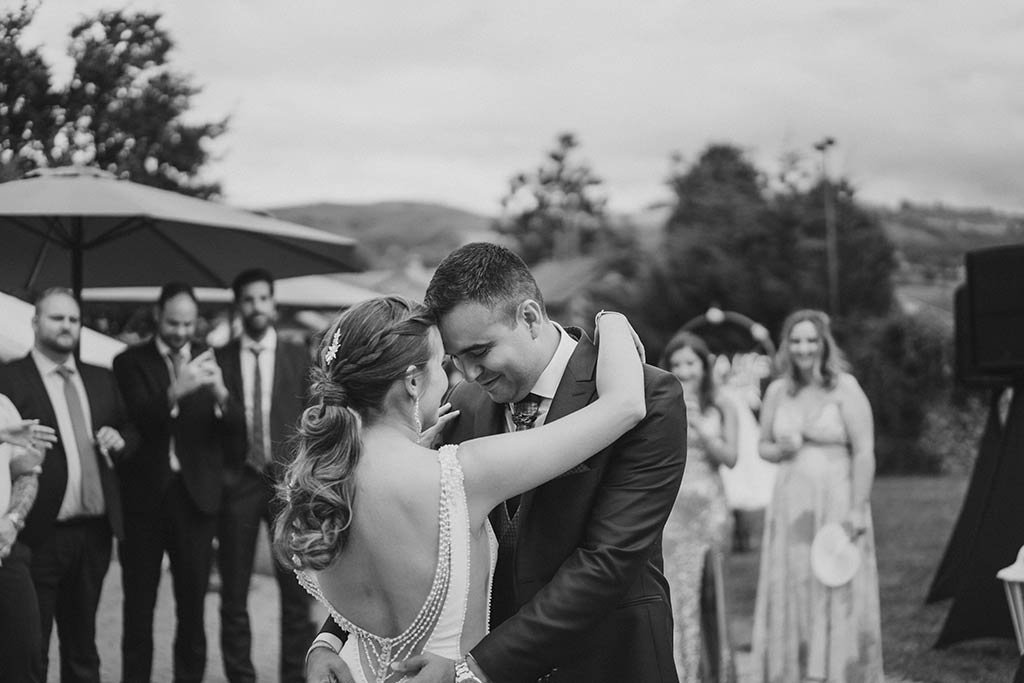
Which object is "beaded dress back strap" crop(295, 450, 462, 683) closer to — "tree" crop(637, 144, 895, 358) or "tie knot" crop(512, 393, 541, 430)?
"tie knot" crop(512, 393, 541, 430)

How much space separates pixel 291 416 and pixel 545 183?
79481 millimetres

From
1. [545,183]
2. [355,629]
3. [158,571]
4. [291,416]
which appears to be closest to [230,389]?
Answer: [291,416]

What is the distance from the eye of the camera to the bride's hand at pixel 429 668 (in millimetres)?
2635

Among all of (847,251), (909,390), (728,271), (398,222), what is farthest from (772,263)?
(398,222)

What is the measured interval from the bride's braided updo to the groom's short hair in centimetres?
11

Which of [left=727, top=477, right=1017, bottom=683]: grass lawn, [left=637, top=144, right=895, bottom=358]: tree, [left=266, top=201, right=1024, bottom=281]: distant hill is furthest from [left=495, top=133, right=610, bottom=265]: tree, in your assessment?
[left=727, top=477, right=1017, bottom=683]: grass lawn

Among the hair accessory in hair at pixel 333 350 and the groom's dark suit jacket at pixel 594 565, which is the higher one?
the hair accessory in hair at pixel 333 350

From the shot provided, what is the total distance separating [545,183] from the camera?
85.6 m

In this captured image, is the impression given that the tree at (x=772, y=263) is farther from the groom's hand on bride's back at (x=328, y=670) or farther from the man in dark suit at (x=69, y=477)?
the groom's hand on bride's back at (x=328, y=670)

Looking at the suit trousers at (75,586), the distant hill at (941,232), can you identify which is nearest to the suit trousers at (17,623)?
the suit trousers at (75,586)

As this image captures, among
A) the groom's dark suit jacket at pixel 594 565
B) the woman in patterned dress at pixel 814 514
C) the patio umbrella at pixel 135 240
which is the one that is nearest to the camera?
the groom's dark suit jacket at pixel 594 565

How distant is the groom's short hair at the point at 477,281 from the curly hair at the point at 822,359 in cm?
471

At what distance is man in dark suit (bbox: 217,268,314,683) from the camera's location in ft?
22.3

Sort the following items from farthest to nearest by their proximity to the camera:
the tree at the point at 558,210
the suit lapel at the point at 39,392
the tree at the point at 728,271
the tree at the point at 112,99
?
the tree at the point at 558,210
the tree at the point at 728,271
the tree at the point at 112,99
the suit lapel at the point at 39,392
